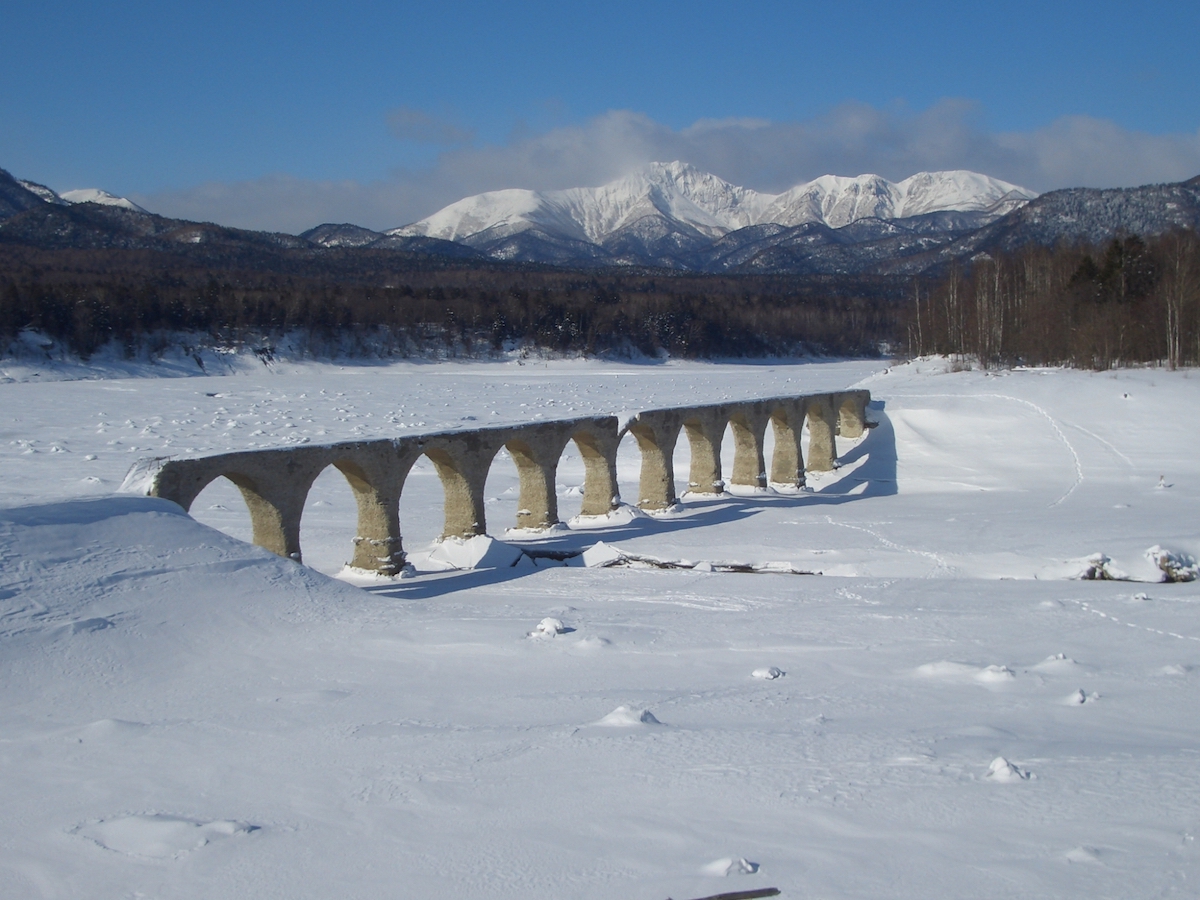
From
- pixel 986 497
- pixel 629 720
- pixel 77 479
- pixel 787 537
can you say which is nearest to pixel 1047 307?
pixel 986 497

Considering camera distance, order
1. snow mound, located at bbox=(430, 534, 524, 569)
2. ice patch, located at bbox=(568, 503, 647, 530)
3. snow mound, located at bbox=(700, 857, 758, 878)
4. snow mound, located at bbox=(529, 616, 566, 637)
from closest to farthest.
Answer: snow mound, located at bbox=(700, 857, 758, 878)
snow mound, located at bbox=(529, 616, 566, 637)
snow mound, located at bbox=(430, 534, 524, 569)
ice patch, located at bbox=(568, 503, 647, 530)

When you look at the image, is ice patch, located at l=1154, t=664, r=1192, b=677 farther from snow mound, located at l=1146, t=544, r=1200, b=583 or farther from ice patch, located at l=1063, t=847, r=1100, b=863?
snow mound, located at l=1146, t=544, r=1200, b=583

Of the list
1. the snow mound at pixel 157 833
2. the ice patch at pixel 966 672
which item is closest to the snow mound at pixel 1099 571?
the ice patch at pixel 966 672

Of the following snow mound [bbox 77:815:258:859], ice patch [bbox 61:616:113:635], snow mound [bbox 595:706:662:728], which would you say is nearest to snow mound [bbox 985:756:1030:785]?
snow mound [bbox 595:706:662:728]

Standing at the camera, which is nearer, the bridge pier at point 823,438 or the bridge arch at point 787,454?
the bridge arch at point 787,454

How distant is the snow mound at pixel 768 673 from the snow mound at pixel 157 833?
4.11 metres

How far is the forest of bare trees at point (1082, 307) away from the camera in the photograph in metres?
31.5

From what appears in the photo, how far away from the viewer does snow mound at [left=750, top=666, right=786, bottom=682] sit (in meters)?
7.72

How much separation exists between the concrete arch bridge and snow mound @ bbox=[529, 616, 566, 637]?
5249 mm

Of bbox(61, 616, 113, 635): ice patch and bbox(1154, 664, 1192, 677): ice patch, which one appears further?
bbox(61, 616, 113, 635): ice patch

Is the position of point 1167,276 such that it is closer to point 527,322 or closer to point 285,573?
point 285,573

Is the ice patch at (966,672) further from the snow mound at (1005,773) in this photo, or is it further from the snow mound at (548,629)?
the snow mound at (548,629)

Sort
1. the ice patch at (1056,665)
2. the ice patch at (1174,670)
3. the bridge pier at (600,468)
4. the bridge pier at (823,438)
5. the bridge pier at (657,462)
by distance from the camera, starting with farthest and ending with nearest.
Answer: the bridge pier at (823,438), the bridge pier at (657,462), the bridge pier at (600,468), the ice patch at (1056,665), the ice patch at (1174,670)

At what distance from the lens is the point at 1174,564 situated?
43.7 feet
